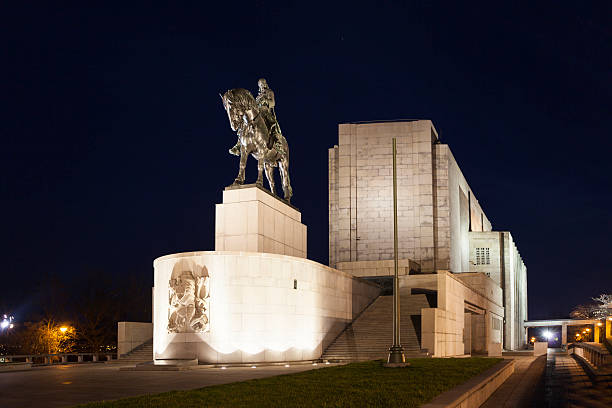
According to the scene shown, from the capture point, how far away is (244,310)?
106 feet

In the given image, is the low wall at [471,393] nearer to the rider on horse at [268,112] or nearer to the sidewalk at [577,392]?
the sidewalk at [577,392]

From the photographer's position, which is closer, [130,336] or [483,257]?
[130,336]

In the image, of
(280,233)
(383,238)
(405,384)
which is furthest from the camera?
(383,238)

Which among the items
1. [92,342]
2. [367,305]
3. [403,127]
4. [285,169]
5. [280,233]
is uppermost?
[403,127]

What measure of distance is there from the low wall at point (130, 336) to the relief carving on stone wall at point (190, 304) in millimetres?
10234

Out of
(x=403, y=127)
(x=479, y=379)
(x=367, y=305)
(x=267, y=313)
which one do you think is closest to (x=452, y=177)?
(x=403, y=127)

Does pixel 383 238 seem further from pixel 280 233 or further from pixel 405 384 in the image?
pixel 405 384

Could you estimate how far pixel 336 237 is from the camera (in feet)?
258

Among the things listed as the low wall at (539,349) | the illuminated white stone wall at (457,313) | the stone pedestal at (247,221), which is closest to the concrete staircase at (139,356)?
the stone pedestal at (247,221)

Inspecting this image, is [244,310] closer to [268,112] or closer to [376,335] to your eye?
[376,335]

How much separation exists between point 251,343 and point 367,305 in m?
18.5

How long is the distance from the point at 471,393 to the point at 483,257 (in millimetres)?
76471

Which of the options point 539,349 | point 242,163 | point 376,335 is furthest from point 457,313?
point 242,163

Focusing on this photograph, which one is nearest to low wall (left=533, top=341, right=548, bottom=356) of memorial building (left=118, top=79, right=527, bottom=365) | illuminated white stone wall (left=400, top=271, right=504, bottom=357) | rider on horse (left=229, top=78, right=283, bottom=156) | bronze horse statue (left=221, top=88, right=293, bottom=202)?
illuminated white stone wall (left=400, top=271, right=504, bottom=357)
